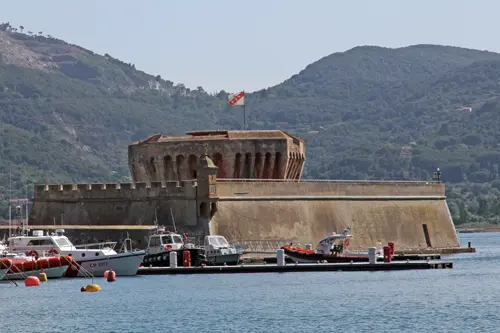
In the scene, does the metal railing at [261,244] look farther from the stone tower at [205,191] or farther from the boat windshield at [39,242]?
the boat windshield at [39,242]

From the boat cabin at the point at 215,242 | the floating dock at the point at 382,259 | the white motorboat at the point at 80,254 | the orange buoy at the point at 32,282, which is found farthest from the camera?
the floating dock at the point at 382,259

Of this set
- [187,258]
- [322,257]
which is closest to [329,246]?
[322,257]

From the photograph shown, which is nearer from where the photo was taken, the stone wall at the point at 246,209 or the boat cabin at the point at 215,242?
the boat cabin at the point at 215,242

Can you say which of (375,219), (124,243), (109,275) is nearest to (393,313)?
(109,275)

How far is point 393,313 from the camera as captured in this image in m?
61.2

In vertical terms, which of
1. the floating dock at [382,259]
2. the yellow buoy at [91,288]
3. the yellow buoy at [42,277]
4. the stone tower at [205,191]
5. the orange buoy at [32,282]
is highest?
the stone tower at [205,191]

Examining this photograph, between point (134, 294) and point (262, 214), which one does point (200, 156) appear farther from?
point (134, 294)

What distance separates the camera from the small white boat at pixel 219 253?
83438 mm

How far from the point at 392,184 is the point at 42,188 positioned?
23276 millimetres

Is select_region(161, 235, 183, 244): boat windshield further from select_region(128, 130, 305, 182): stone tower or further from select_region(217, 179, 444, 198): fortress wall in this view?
select_region(128, 130, 305, 182): stone tower

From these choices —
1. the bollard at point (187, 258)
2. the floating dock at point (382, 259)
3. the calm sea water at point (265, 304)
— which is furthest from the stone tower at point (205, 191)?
the calm sea water at point (265, 304)

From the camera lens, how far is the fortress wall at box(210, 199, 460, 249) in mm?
90938

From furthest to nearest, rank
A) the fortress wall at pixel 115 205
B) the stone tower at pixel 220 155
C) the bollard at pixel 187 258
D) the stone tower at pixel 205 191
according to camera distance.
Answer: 1. the stone tower at pixel 220 155
2. the fortress wall at pixel 115 205
3. the stone tower at pixel 205 191
4. the bollard at pixel 187 258

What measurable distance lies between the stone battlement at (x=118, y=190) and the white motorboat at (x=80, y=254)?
462 inches
